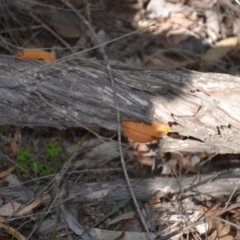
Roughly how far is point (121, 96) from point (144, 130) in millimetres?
215

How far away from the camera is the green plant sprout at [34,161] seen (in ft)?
9.34

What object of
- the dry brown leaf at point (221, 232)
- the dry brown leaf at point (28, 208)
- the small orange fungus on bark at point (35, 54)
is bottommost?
the dry brown leaf at point (221, 232)

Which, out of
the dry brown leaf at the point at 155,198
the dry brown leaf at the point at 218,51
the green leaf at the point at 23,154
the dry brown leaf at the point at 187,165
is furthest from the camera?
the dry brown leaf at the point at 218,51

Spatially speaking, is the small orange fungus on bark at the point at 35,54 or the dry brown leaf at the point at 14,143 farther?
the dry brown leaf at the point at 14,143

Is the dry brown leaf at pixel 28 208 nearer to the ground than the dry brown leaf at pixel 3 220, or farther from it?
farther from it

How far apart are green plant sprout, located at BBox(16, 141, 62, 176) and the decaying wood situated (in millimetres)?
141

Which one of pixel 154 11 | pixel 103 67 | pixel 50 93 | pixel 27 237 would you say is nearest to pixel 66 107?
pixel 50 93

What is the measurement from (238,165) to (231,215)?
0.35 metres

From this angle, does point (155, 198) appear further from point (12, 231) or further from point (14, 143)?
point (14, 143)

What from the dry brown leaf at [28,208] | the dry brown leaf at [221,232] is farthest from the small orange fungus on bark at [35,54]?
the dry brown leaf at [221,232]

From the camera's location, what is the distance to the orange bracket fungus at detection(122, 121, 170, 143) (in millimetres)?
2588

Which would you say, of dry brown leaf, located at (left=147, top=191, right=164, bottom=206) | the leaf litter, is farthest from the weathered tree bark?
dry brown leaf, located at (left=147, top=191, right=164, bottom=206)

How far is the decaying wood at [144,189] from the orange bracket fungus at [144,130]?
295 millimetres

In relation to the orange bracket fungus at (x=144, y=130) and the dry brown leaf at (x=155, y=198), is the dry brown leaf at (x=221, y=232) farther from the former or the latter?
the orange bracket fungus at (x=144, y=130)
